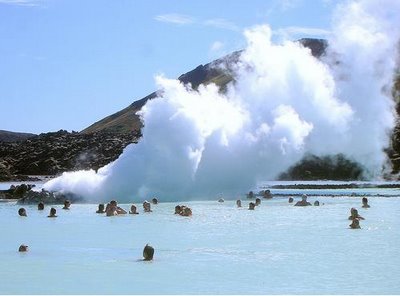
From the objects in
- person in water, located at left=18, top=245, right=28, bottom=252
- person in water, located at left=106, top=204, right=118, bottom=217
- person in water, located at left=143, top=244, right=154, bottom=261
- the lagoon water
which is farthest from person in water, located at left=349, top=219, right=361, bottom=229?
person in water, located at left=18, top=245, right=28, bottom=252

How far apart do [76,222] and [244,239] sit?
11.6 metres

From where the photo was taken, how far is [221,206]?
1907 inches

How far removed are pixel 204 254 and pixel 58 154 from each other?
118 meters

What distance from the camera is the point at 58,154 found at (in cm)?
13888

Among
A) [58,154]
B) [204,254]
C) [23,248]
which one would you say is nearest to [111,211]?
[23,248]

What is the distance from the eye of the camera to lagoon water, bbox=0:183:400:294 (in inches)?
698

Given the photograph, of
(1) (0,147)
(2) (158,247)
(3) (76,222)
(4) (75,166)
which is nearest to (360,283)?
(2) (158,247)

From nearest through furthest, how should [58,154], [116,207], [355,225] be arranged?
[355,225] < [116,207] < [58,154]

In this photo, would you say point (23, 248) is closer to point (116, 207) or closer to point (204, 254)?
point (204, 254)

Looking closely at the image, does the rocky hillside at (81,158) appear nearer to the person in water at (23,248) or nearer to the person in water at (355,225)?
the person in water at (355,225)

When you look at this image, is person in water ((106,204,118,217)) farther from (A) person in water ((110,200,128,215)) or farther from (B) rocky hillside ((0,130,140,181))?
(B) rocky hillside ((0,130,140,181))

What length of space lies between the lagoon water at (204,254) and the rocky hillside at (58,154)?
79.5 metres

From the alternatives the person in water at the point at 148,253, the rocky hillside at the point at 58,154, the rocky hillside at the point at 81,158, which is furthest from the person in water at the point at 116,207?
the rocky hillside at the point at 58,154

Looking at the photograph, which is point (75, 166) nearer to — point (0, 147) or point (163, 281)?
point (0, 147)
